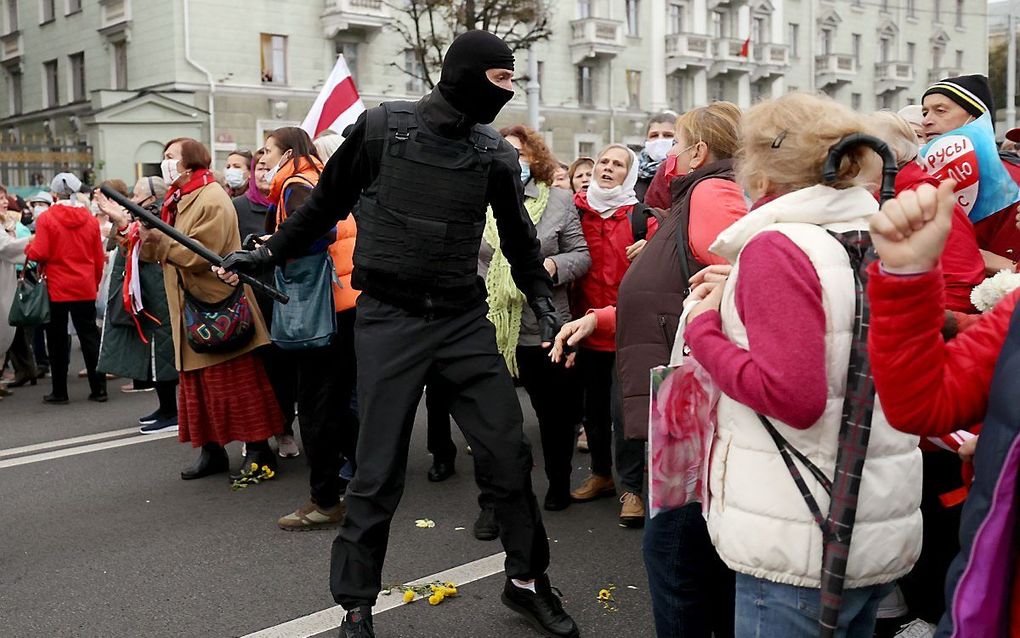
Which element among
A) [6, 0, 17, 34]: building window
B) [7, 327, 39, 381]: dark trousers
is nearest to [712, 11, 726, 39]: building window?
[6, 0, 17, 34]: building window

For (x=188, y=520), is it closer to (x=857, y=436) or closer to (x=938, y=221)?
(x=857, y=436)

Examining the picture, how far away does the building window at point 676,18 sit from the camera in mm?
41781

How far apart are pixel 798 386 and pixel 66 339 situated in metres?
7.89

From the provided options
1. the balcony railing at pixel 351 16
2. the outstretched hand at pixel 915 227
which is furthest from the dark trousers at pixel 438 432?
the balcony railing at pixel 351 16

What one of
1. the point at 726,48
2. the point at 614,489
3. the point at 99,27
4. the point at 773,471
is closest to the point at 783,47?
the point at 726,48

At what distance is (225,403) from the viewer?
5715 mm

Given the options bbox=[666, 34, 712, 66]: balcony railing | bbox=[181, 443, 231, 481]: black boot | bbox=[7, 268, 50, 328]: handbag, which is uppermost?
bbox=[666, 34, 712, 66]: balcony railing

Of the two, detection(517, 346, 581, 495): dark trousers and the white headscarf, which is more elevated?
the white headscarf

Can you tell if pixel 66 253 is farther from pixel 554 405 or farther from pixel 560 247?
pixel 554 405

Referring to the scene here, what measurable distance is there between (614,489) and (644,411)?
6.30 feet

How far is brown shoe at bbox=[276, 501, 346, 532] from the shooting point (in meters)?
4.94

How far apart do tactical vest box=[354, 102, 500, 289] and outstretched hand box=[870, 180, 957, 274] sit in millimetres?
2131

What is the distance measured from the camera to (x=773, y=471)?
215 centimetres

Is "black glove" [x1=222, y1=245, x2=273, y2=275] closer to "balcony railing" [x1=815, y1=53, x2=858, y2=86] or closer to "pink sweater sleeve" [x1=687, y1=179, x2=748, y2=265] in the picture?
"pink sweater sleeve" [x1=687, y1=179, x2=748, y2=265]
